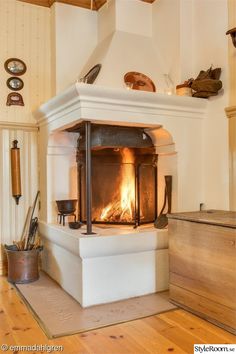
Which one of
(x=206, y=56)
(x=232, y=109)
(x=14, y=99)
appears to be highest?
(x=206, y=56)

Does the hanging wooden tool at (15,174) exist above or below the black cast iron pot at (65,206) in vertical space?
above

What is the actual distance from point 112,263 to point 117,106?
4.22ft

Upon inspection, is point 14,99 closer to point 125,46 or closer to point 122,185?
point 125,46

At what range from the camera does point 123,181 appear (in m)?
3.40

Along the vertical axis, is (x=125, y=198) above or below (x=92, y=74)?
below

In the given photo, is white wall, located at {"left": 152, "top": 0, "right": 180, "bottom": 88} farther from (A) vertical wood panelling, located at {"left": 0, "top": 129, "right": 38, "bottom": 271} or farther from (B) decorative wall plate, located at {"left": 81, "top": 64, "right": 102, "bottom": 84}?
(A) vertical wood panelling, located at {"left": 0, "top": 129, "right": 38, "bottom": 271}

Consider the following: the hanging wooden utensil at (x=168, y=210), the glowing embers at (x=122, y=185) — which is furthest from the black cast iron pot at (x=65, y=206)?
the hanging wooden utensil at (x=168, y=210)

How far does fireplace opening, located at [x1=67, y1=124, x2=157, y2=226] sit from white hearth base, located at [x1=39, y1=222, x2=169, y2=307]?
0.36 metres

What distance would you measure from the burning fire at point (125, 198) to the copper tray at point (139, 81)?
63 centimetres

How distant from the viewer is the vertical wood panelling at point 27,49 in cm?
351

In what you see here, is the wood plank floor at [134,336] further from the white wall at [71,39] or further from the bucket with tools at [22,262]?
the white wall at [71,39]

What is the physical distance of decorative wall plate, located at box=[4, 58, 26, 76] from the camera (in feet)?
11.5

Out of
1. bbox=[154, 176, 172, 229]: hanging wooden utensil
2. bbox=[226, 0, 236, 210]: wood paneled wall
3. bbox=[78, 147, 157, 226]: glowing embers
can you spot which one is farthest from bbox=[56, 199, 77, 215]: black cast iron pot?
bbox=[226, 0, 236, 210]: wood paneled wall

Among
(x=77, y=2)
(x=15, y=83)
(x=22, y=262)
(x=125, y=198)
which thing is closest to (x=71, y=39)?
(x=77, y=2)
